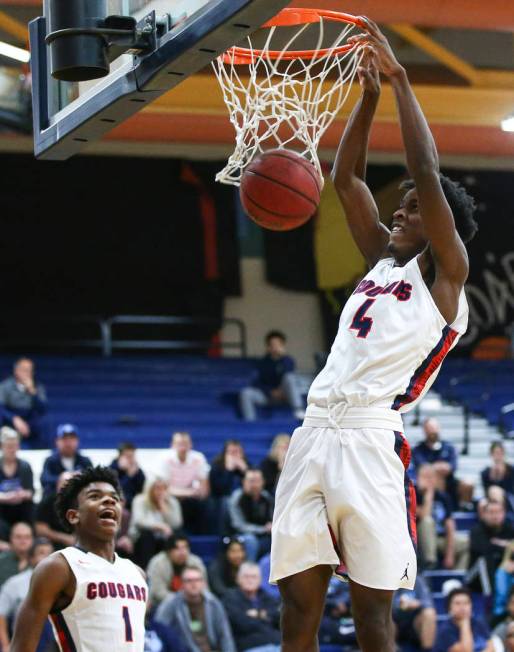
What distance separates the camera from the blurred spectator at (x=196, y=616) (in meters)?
10.1

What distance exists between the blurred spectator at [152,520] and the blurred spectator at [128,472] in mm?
184

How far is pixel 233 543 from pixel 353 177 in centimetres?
617

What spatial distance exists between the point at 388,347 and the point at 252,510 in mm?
7180

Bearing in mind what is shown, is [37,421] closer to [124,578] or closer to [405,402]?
[124,578]

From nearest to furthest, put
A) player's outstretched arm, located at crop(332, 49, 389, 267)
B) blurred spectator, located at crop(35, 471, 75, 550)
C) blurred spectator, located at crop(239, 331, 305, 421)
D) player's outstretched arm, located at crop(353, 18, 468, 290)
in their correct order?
player's outstretched arm, located at crop(353, 18, 468, 290)
player's outstretched arm, located at crop(332, 49, 389, 267)
blurred spectator, located at crop(35, 471, 75, 550)
blurred spectator, located at crop(239, 331, 305, 421)

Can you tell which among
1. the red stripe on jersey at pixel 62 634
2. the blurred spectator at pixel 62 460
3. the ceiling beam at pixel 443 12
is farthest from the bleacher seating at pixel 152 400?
the red stripe on jersey at pixel 62 634

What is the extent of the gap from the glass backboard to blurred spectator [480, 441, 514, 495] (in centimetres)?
898

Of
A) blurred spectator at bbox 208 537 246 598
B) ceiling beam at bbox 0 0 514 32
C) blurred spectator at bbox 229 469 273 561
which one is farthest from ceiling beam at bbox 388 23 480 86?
blurred spectator at bbox 208 537 246 598

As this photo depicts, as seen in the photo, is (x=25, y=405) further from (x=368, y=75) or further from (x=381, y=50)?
(x=381, y=50)

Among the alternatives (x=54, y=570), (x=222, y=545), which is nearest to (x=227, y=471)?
(x=222, y=545)

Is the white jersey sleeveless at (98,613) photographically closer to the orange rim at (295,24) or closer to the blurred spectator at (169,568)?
the orange rim at (295,24)

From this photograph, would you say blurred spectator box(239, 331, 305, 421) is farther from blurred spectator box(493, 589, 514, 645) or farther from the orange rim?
the orange rim

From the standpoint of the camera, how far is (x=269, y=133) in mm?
5828

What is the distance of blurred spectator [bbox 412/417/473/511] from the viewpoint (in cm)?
1339
